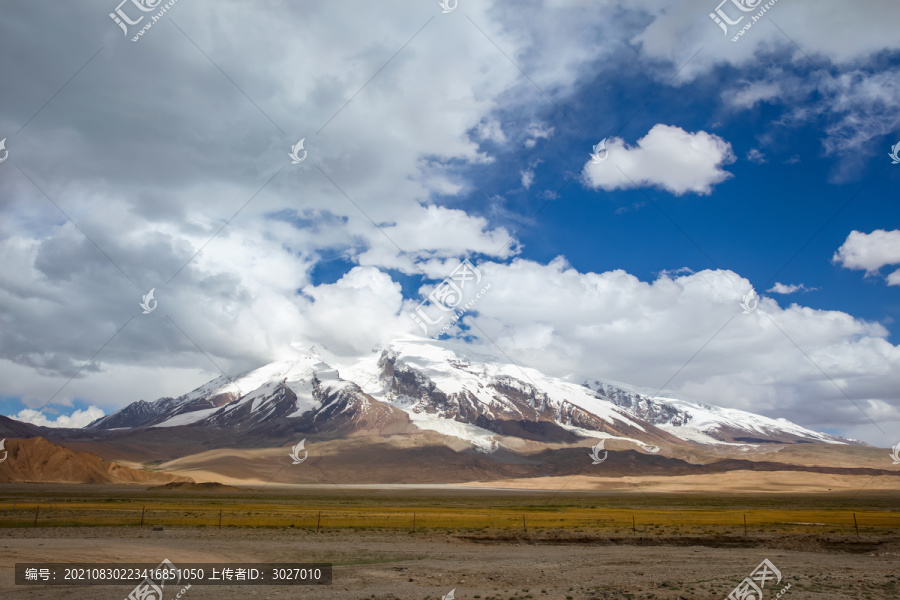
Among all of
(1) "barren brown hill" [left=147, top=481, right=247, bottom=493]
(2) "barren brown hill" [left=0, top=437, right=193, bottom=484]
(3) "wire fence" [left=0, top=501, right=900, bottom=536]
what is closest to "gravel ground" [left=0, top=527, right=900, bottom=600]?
(3) "wire fence" [left=0, top=501, right=900, bottom=536]

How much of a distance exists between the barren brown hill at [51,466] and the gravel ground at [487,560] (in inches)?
5249

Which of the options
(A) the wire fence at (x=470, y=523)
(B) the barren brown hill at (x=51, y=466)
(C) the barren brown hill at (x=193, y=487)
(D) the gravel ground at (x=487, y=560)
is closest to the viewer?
(D) the gravel ground at (x=487, y=560)

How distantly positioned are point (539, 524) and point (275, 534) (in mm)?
21168

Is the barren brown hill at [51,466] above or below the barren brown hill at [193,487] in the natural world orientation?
above

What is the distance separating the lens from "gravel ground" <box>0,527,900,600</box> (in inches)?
759

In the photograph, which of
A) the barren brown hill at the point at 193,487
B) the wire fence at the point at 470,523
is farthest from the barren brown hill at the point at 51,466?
the wire fence at the point at 470,523

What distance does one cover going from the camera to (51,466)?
145375 millimetres

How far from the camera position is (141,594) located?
18.4m

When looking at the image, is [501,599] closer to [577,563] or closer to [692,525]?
[577,563]

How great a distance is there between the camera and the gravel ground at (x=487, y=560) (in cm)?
1928

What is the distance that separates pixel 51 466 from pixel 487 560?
534ft

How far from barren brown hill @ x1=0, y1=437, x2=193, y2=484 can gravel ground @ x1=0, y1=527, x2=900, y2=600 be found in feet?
437

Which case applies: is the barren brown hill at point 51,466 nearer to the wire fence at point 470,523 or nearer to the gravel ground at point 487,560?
the wire fence at point 470,523

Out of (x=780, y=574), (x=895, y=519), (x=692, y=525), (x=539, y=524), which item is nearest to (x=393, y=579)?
(x=780, y=574)
